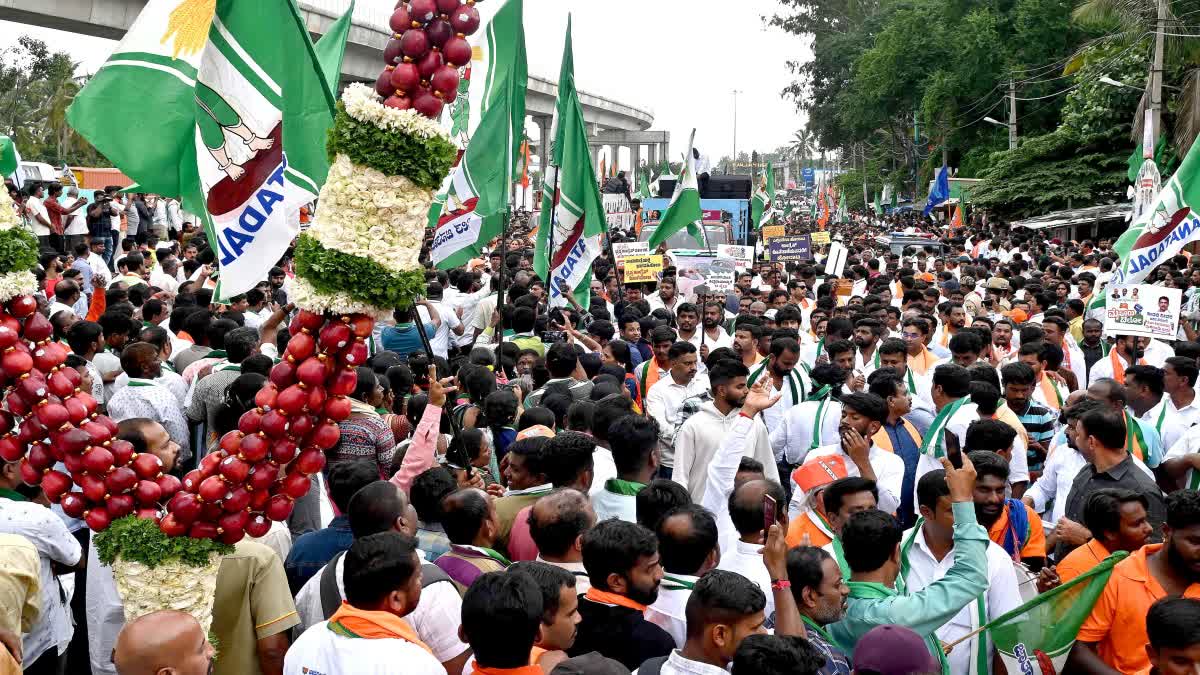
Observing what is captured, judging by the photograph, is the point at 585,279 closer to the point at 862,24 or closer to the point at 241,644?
the point at 241,644

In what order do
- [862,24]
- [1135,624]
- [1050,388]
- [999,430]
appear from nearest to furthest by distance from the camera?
[1135,624] → [999,430] → [1050,388] → [862,24]

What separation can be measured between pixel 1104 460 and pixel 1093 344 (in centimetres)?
557

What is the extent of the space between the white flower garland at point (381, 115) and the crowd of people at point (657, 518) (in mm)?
1362

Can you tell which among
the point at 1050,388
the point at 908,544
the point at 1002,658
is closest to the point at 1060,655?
the point at 1002,658

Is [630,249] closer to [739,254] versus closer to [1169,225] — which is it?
[739,254]

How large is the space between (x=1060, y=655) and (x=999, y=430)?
2.07m

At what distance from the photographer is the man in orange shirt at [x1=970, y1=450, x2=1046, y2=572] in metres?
5.65

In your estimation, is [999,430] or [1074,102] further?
[1074,102]

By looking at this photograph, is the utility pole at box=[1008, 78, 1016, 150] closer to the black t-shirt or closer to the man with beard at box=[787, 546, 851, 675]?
the man with beard at box=[787, 546, 851, 675]

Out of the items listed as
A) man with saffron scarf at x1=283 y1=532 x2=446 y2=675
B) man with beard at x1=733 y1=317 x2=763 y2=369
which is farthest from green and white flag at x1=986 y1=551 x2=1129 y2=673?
man with beard at x1=733 y1=317 x2=763 y2=369

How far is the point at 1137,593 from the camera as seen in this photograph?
4.66 metres

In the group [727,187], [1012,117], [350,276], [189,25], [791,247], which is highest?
[1012,117]

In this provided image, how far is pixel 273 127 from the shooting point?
23.7 feet

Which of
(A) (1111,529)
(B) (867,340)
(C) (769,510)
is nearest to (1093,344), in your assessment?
(B) (867,340)
